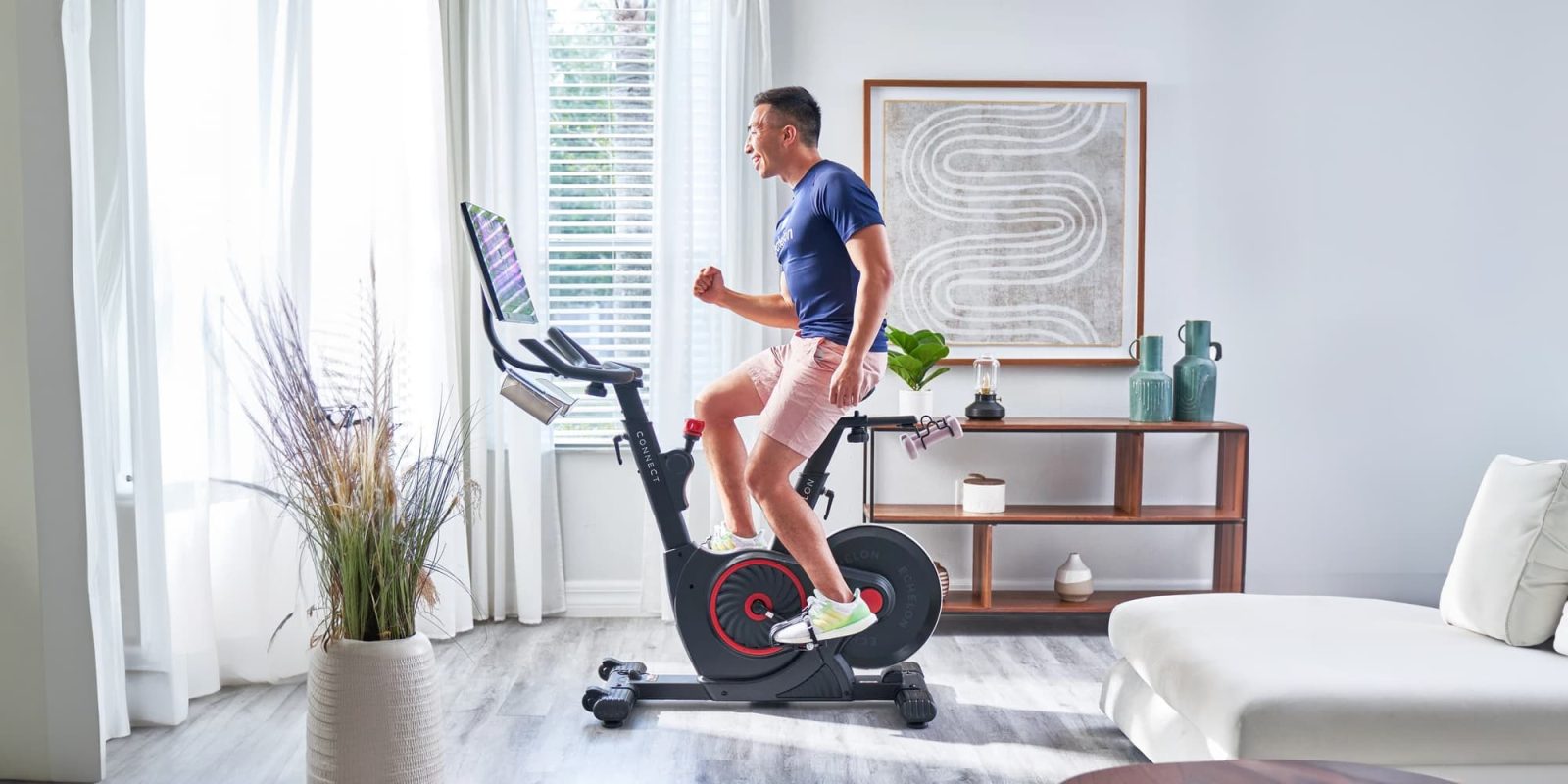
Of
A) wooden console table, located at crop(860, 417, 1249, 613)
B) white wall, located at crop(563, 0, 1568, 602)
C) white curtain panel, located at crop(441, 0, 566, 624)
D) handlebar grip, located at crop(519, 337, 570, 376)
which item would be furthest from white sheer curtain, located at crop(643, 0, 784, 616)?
handlebar grip, located at crop(519, 337, 570, 376)

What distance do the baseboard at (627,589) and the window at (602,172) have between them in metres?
0.57

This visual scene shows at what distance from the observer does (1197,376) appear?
3600 millimetres

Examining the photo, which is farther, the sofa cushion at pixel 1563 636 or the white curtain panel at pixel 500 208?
the white curtain panel at pixel 500 208

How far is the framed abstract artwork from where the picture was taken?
3.82 m

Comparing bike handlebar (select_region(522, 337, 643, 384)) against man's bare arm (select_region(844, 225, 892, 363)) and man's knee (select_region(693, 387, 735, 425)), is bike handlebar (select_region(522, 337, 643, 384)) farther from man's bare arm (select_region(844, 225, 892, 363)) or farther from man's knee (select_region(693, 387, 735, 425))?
man's bare arm (select_region(844, 225, 892, 363))

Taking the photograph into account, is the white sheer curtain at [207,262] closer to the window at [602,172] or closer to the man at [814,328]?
the window at [602,172]

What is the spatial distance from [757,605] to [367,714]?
1037 millimetres

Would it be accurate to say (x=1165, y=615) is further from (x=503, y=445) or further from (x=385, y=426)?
(x=503, y=445)

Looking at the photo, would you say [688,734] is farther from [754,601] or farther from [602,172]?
[602,172]

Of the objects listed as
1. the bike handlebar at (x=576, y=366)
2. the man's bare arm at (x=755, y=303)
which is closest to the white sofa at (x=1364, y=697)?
the man's bare arm at (x=755, y=303)

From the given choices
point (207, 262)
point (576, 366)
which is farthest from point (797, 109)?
point (207, 262)

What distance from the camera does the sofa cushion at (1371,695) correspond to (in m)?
1.82

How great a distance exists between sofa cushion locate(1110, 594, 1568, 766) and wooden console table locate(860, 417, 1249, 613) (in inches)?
51.9

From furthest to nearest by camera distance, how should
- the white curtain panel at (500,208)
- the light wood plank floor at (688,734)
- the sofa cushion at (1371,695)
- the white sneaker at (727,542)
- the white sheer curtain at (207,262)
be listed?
the white curtain panel at (500,208), the white sneaker at (727,542), the white sheer curtain at (207,262), the light wood plank floor at (688,734), the sofa cushion at (1371,695)
